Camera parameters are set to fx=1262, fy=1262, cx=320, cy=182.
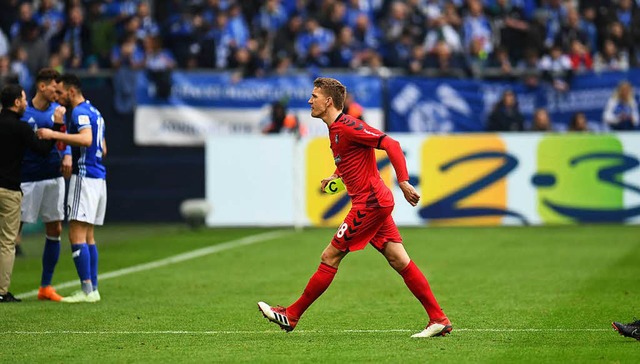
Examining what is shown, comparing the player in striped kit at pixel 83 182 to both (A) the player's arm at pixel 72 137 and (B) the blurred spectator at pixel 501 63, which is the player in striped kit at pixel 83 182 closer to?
(A) the player's arm at pixel 72 137

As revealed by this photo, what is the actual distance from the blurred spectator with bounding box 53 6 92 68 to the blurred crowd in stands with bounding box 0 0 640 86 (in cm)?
2

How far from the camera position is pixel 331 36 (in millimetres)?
25109

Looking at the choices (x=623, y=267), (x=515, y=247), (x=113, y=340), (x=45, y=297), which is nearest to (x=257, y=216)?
(x=515, y=247)

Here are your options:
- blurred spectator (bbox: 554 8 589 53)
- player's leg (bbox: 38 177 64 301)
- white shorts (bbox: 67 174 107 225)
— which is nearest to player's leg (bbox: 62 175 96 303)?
white shorts (bbox: 67 174 107 225)

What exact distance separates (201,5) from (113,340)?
16.7 m

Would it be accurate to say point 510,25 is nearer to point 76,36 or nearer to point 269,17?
point 269,17

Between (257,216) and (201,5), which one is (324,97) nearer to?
(257,216)

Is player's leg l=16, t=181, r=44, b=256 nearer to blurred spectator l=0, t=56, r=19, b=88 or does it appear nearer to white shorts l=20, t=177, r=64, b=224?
white shorts l=20, t=177, r=64, b=224

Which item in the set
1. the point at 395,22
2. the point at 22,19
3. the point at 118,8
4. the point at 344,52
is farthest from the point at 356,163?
the point at 118,8

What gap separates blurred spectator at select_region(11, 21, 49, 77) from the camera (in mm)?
23797

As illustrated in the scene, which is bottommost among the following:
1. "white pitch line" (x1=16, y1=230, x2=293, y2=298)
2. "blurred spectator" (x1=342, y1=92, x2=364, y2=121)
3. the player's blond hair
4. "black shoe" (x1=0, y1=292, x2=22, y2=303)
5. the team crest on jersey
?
"white pitch line" (x1=16, y1=230, x2=293, y2=298)

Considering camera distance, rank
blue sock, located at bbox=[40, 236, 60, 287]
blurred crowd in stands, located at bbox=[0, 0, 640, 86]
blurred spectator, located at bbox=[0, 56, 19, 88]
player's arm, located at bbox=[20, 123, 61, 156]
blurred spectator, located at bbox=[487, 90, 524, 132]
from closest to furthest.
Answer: player's arm, located at bbox=[20, 123, 61, 156], blue sock, located at bbox=[40, 236, 60, 287], blurred spectator, located at bbox=[0, 56, 19, 88], blurred spectator, located at bbox=[487, 90, 524, 132], blurred crowd in stands, located at bbox=[0, 0, 640, 86]

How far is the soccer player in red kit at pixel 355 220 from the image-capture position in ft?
31.9

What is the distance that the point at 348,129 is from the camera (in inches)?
382
